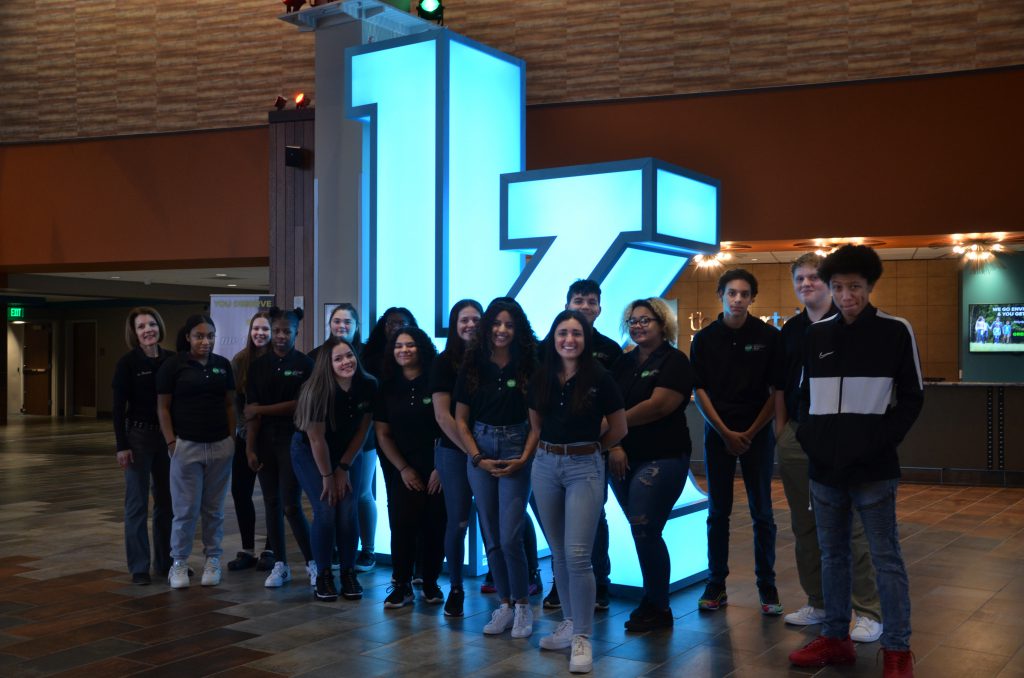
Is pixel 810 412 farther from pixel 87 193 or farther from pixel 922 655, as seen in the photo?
pixel 87 193

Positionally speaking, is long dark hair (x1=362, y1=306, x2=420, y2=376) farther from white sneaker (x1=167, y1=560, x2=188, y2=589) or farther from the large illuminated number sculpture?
white sneaker (x1=167, y1=560, x2=188, y2=589)

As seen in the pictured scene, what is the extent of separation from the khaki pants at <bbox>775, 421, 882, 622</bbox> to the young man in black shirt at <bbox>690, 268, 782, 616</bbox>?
184 millimetres

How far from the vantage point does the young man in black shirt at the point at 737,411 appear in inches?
181

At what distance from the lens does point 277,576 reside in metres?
5.31

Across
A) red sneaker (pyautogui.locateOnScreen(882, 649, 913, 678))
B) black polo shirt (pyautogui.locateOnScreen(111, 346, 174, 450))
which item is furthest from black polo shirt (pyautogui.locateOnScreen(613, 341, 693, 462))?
black polo shirt (pyautogui.locateOnScreen(111, 346, 174, 450))

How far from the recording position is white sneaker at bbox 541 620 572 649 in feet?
13.7

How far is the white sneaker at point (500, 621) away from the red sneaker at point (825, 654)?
122 centimetres

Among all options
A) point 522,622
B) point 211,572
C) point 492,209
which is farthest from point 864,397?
point 211,572

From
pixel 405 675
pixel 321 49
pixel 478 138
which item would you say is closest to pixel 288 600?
pixel 405 675

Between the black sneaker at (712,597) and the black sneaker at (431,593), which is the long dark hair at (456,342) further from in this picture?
the black sneaker at (712,597)

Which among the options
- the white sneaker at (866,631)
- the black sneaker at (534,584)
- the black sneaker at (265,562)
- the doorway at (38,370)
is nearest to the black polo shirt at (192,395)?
the black sneaker at (265,562)

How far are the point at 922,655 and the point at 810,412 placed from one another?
48.2 inches

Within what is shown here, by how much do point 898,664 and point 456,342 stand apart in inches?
89.2

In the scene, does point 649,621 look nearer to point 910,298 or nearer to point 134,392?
point 134,392
